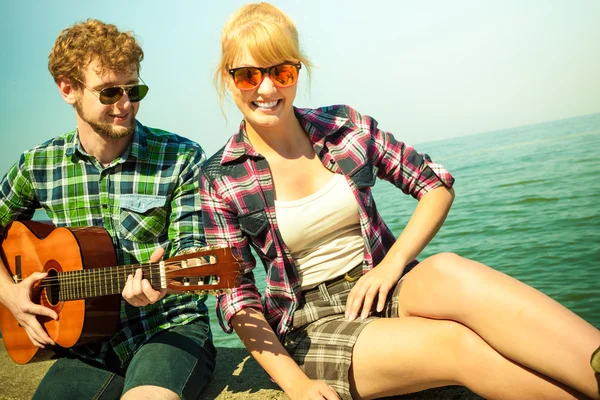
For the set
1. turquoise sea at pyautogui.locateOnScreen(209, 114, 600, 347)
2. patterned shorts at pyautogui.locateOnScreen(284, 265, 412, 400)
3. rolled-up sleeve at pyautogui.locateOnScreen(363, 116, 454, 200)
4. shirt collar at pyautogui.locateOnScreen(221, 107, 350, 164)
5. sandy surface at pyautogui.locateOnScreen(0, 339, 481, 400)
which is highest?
shirt collar at pyautogui.locateOnScreen(221, 107, 350, 164)

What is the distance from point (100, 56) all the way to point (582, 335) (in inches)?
113

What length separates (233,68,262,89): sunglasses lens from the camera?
2.61 meters

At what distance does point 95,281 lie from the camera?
2.85 m

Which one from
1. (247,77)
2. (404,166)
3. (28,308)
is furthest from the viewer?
(28,308)

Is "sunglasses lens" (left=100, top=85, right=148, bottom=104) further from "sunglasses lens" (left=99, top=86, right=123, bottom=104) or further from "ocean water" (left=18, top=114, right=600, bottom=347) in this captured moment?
"ocean water" (left=18, top=114, right=600, bottom=347)

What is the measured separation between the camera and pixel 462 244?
9.59 metres

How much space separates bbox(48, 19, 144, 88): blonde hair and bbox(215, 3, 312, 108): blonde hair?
0.89 meters

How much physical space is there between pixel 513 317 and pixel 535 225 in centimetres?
845

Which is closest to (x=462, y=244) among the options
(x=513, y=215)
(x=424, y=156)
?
(x=513, y=215)

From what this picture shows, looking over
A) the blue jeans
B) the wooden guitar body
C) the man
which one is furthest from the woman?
the wooden guitar body

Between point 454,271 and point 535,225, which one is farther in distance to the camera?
point 535,225

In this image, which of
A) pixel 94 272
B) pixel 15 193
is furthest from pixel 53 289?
pixel 15 193

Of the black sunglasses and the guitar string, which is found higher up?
the black sunglasses

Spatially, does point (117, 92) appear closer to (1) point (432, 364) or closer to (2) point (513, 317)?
(1) point (432, 364)
